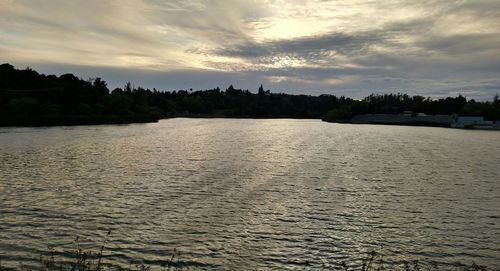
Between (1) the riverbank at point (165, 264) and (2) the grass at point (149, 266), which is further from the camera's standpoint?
(1) the riverbank at point (165, 264)

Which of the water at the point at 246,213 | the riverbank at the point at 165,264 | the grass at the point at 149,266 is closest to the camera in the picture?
the grass at the point at 149,266

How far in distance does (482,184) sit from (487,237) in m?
21.6

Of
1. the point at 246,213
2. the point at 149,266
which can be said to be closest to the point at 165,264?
the point at 149,266

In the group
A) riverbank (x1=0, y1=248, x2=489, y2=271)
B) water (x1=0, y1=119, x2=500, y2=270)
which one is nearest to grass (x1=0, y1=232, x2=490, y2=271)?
riverbank (x1=0, y1=248, x2=489, y2=271)

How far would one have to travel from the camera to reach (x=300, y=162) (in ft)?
185

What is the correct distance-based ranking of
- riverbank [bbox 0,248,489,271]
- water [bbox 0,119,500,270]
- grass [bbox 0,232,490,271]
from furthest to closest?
water [bbox 0,119,500,270], riverbank [bbox 0,248,489,271], grass [bbox 0,232,490,271]

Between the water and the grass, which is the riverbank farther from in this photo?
the water

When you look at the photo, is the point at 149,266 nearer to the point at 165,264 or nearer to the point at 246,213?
the point at 165,264

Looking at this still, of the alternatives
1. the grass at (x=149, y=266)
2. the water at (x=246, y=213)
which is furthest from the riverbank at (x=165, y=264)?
the water at (x=246, y=213)

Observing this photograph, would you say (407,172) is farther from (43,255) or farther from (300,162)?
(43,255)

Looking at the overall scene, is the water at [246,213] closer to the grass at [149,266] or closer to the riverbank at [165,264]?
the riverbank at [165,264]

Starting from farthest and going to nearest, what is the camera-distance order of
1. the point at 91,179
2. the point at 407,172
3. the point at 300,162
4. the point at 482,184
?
the point at 300,162
the point at 407,172
the point at 482,184
the point at 91,179

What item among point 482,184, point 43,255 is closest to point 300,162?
point 482,184

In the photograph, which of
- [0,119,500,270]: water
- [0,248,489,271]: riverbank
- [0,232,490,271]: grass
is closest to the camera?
[0,232,490,271]: grass
